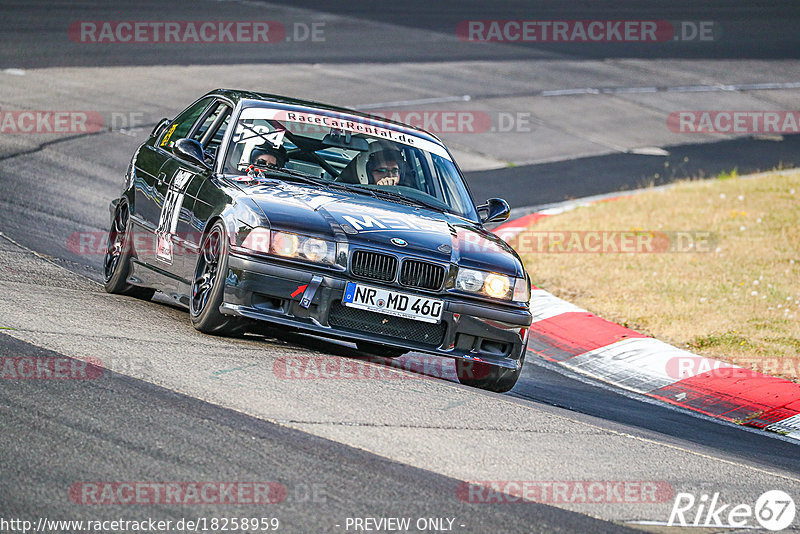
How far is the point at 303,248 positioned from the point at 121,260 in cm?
239

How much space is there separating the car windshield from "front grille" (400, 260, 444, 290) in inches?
38.9

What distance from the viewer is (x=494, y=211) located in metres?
8.38

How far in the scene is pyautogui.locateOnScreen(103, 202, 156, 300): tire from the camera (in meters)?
8.49

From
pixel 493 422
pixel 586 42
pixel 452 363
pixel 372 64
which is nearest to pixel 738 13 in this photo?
pixel 586 42

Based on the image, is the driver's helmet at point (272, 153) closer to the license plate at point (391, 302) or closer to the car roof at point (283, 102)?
the car roof at point (283, 102)

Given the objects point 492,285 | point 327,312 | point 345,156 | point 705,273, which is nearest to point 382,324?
point 327,312

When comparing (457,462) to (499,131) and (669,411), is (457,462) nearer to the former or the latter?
(669,411)

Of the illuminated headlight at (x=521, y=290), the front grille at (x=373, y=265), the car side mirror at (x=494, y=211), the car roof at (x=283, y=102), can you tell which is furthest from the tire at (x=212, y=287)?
the car side mirror at (x=494, y=211)

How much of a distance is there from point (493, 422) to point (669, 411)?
95.2 inches

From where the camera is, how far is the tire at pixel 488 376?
7305mm

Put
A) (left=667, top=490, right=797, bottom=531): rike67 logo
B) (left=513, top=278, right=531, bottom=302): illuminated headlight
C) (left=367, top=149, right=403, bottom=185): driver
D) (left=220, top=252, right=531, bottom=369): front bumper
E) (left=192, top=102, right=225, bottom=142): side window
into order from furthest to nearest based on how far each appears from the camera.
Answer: (left=192, top=102, right=225, bottom=142): side window < (left=367, top=149, right=403, bottom=185): driver < (left=513, top=278, right=531, bottom=302): illuminated headlight < (left=220, top=252, right=531, bottom=369): front bumper < (left=667, top=490, right=797, bottom=531): rike67 logo

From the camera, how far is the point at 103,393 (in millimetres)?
5488

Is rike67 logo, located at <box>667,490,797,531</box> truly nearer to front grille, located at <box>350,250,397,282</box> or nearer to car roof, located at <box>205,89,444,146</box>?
front grille, located at <box>350,250,397,282</box>

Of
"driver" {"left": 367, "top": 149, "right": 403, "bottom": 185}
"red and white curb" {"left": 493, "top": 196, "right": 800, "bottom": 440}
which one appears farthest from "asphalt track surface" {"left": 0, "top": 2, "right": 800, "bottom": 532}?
"driver" {"left": 367, "top": 149, "right": 403, "bottom": 185}
